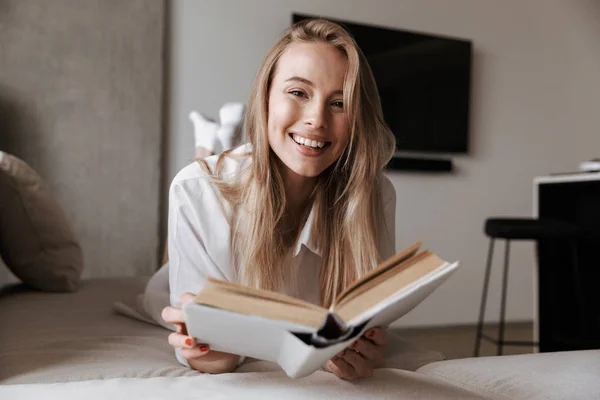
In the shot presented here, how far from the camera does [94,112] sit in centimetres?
250

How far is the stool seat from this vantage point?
89.5 inches

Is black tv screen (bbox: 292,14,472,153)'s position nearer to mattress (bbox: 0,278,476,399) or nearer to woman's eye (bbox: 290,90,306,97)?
mattress (bbox: 0,278,476,399)

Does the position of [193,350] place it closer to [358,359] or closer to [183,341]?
[183,341]

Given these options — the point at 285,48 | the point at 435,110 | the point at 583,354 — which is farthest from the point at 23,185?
the point at 435,110

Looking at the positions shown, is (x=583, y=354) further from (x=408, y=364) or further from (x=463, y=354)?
(x=463, y=354)

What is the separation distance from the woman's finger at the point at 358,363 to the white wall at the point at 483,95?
2.27m

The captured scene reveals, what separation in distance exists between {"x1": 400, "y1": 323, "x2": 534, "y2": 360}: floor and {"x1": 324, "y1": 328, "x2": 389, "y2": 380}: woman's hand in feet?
6.79

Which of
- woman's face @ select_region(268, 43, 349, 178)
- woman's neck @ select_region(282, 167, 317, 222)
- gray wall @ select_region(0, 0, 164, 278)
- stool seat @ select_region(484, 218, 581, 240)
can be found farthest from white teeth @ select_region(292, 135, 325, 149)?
gray wall @ select_region(0, 0, 164, 278)

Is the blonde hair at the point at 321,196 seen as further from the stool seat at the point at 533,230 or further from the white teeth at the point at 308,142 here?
the stool seat at the point at 533,230

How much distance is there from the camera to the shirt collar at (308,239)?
100cm

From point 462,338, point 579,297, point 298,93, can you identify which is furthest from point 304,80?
point 462,338

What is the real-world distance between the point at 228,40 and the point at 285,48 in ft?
6.57

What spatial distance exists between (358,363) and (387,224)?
1.39 ft

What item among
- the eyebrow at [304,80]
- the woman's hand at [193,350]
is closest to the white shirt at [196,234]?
the woman's hand at [193,350]
